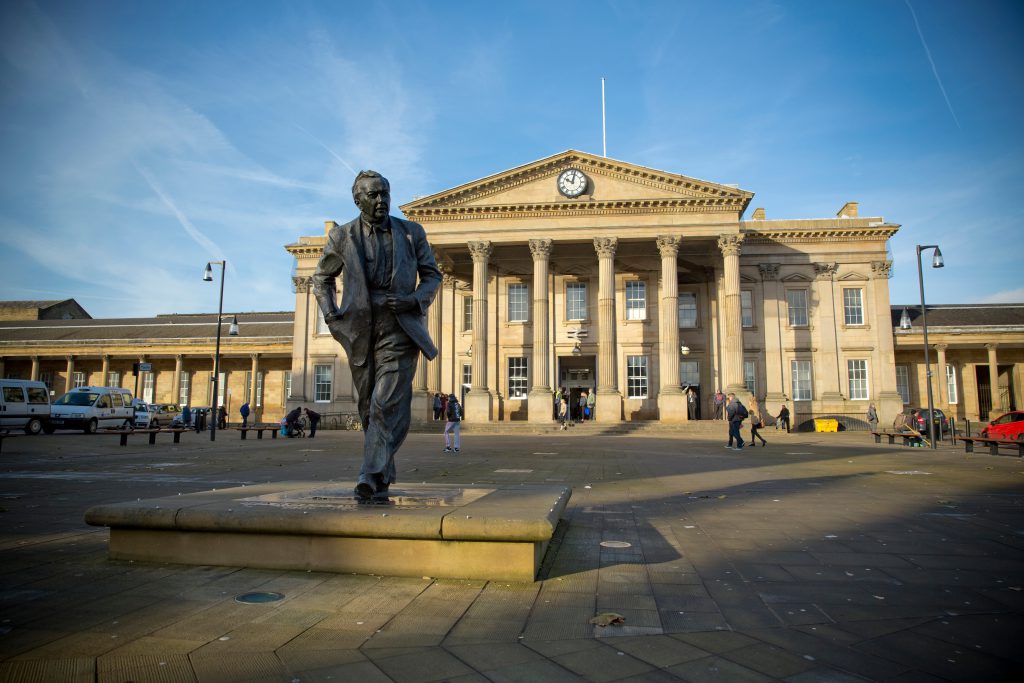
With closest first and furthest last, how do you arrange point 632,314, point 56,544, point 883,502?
point 56,544 → point 883,502 → point 632,314

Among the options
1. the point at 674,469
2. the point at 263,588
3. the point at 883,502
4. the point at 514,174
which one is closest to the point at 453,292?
the point at 514,174

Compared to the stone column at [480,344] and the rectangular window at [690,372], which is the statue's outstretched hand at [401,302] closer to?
the stone column at [480,344]

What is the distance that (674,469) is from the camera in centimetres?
1323

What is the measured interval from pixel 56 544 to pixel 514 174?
108 feet

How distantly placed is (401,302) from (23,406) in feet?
91.8

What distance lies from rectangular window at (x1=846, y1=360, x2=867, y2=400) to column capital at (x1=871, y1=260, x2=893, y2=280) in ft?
17.4

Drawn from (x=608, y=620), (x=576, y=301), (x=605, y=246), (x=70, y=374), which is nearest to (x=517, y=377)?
(x=576, y=301)

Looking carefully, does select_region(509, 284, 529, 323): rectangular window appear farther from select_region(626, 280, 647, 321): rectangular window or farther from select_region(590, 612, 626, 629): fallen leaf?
select_region(590, 612, 626, 629): fallen leaf

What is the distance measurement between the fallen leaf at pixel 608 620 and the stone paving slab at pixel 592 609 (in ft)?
0.23

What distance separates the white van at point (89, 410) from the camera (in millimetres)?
28172

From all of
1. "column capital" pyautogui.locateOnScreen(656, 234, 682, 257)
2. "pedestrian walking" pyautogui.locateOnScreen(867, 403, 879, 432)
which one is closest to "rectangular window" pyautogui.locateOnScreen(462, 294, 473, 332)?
"column capital" pyautogui.locateOnScreen(656, 234, 682, 257)

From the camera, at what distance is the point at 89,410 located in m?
29.1

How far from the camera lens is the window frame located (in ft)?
122

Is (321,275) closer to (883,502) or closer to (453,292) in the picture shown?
(883,502)
